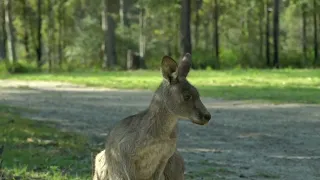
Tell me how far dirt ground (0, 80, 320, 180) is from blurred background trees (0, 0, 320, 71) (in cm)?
1794

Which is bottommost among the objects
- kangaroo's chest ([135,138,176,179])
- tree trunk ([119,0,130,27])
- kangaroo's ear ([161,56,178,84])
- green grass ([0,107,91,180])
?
green grass ([0,107,91,180])

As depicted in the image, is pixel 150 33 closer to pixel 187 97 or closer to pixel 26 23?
pixel 26 23

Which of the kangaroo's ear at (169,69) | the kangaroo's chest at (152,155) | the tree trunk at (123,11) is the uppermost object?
the tree trunk at (123,11)

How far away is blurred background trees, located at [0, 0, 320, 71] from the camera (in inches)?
1882

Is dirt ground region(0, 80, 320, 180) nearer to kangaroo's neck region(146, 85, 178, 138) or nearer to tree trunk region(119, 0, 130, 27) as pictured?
kangaroo's neck region(146, 85, 178, 138)

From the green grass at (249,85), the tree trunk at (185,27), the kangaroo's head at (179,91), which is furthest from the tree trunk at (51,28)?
the kangaroo's head at (179,91)

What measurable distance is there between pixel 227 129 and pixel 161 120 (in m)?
10.9

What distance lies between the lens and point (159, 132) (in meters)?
4.05

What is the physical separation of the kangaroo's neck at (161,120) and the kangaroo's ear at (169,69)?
0.47 ft

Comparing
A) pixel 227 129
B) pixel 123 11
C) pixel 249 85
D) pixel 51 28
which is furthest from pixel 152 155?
pixel 51 28

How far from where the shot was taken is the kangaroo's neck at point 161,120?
403 cm

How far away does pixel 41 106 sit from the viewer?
20.7 metres

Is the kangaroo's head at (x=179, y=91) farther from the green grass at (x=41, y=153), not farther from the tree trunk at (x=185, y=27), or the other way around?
the tree trunk at (x=185, y=27)

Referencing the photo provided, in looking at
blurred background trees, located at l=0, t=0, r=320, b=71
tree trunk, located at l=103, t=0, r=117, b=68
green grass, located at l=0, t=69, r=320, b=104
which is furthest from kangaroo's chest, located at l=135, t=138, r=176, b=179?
Answer: tree trunk, located at l=103, t=0, r=117, b=68
